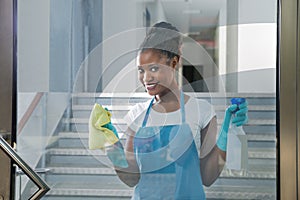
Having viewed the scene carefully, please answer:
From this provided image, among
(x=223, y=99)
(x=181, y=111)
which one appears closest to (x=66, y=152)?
(x=181, y=111)

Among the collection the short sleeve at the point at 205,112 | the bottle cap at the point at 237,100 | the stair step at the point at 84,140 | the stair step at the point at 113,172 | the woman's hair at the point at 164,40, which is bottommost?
the stair step at the point at 113,172

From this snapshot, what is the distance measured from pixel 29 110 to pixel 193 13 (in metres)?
0.54

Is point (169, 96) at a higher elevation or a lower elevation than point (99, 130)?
higher

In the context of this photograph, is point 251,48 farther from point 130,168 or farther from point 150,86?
point 130,168

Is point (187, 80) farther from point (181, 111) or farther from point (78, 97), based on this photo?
point (78, 97)

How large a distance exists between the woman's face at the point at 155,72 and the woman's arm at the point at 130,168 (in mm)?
137

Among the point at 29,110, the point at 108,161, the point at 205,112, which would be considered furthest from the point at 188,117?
the point at 29,110

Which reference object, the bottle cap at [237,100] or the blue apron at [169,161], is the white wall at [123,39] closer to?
the blue apron at [169,161]

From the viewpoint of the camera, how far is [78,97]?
4.48ft

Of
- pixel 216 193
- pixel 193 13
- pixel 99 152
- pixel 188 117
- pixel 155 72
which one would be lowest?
pixel 216 193

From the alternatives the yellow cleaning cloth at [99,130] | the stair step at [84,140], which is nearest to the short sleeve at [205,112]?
the stair step at [84,140]

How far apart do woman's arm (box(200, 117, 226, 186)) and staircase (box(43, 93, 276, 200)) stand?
0.06 ft

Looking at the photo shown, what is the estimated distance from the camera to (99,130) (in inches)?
53.5

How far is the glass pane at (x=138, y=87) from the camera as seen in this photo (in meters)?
1.32
